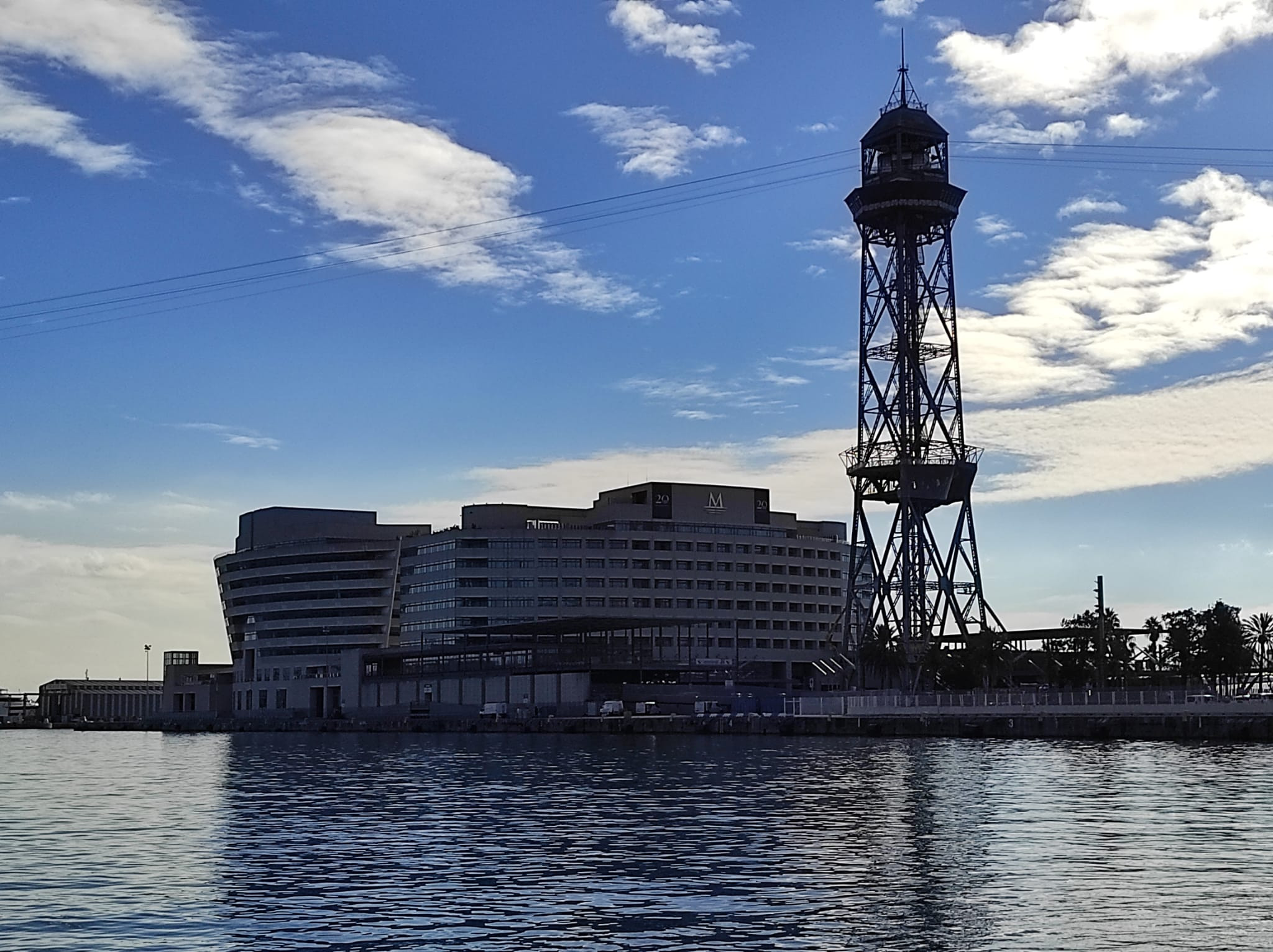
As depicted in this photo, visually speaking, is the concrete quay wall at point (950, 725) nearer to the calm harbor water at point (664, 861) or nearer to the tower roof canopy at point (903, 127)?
the calm harbor water at point (664, 861)

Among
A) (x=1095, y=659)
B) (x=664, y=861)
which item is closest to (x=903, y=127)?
(x=1095, y=659)

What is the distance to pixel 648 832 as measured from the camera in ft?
164

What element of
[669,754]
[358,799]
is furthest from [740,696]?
[358,799]

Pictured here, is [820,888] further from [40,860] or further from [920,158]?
[920,158]

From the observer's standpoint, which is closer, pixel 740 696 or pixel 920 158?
pixel 740 696

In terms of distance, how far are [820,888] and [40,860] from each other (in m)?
22.7

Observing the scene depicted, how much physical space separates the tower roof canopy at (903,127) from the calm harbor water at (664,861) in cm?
11865

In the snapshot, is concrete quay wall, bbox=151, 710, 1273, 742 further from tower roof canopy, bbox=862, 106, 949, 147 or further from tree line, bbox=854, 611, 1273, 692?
tower roof canopy, bbox=862, 106, 949, 147

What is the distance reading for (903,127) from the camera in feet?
619

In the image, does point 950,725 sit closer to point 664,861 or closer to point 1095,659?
point 1095,659

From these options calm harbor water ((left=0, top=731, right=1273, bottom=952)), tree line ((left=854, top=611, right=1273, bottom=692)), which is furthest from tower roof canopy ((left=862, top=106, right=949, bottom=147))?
calm harbor water ((left=0, top=731, right=1273, bottom=952))

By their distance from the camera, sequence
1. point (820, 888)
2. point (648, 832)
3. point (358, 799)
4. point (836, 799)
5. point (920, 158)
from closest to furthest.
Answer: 1. point (820, 888)
2. point (648, 832)
3. point (836, 799)
4. point (358, 799)
5. point (920, 158)

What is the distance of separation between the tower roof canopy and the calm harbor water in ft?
389

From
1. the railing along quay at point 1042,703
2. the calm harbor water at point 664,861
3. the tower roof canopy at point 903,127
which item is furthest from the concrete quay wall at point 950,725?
the tower roof canopy at point 903,127
